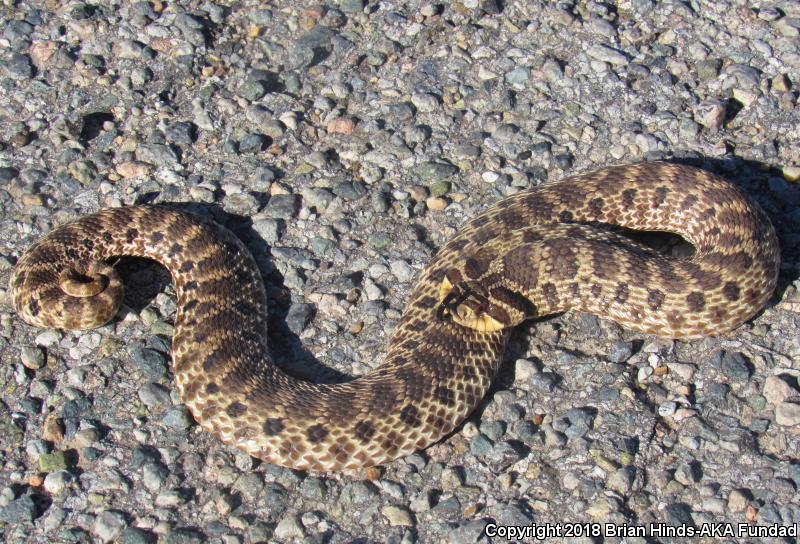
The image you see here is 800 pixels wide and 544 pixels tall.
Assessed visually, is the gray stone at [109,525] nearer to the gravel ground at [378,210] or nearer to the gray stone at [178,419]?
the gravel ground at [378,210]

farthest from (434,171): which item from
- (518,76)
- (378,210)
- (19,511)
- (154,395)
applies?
(19,511)

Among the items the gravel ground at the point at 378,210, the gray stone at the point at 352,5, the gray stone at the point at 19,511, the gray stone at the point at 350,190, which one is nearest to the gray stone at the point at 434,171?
the gravel ground at the point at 378,210

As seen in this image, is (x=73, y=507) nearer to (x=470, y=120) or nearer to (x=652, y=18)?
(x=470, y=120)

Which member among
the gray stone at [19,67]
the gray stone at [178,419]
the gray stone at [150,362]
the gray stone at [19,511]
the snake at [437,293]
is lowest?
the gray stone at [19,511]

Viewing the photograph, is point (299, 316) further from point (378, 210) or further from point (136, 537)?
point (136, 537)

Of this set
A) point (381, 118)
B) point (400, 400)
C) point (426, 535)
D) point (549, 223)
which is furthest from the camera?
point (381, 118)

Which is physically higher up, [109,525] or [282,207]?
[282,207]

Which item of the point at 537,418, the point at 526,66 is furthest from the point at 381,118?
the point at 537,418
